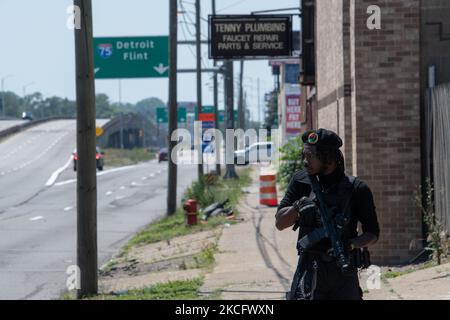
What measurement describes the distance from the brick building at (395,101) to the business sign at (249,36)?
8770mm

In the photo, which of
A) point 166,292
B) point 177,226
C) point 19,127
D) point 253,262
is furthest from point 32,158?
point 166,292

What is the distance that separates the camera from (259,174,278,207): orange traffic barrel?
79.9 feet

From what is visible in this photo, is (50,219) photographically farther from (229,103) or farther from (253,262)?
(229,103)

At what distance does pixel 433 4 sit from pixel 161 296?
552 cm

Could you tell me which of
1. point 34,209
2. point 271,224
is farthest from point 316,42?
point 34,209

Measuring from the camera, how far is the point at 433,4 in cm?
1313

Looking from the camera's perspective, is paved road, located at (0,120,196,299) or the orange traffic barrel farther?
the orange traffic barrel

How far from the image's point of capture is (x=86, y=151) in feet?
39.5

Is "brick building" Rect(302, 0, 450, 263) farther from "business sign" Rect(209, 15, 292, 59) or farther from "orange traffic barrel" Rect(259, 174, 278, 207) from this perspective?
"orange traffic barrel" Rect(259, 174, 278, 207)

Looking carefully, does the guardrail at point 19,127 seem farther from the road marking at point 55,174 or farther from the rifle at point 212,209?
the rifle at point 212,209

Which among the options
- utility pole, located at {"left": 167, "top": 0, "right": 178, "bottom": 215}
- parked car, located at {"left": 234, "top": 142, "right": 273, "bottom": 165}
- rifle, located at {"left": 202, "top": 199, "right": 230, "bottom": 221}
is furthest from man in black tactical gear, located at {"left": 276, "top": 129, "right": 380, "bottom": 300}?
parked car, located at {"left": 234, "top": 142, "right": 273, "bottom": 165}

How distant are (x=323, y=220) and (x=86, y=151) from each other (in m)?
6.37

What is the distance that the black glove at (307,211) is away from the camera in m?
6.14

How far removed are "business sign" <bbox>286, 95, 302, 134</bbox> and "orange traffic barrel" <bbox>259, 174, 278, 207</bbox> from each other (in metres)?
24.6
